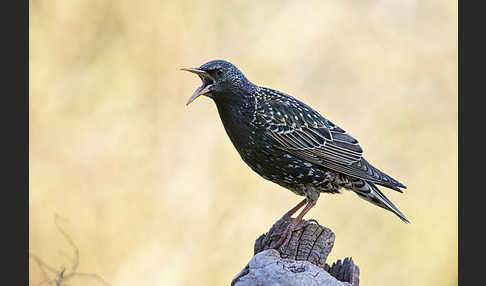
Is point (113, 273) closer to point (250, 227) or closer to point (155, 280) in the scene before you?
point (155, 280)

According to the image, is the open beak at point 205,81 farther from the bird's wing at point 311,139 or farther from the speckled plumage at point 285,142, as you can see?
the bird's wing at point 311,139

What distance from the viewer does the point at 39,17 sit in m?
9.05

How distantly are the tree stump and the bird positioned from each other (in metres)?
0.13

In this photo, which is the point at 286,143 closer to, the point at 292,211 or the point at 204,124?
the point at 292,211

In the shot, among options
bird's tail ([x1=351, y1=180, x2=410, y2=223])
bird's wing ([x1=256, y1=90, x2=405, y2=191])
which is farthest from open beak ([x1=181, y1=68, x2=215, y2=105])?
bird's tail ([x1=351, y1=180, x2=410, y2=223])

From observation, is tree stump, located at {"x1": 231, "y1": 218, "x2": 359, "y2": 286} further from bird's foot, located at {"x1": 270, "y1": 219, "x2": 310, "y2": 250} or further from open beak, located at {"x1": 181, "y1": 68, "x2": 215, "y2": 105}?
open beak, located at {"x1": 181, "y1": 68, "x2": 215, "y2": 105}

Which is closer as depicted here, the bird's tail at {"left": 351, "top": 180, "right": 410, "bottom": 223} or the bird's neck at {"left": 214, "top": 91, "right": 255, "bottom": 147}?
the bird's neck at {"left": 214, "top": 91, "right": 255, "bottom": 147}

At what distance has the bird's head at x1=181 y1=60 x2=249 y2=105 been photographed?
20.8 ft

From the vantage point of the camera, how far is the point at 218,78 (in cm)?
637

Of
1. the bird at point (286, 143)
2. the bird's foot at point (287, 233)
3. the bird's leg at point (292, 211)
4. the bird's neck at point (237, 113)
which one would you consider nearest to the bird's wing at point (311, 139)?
the bird at point (286, 143)

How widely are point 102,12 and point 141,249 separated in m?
3.23

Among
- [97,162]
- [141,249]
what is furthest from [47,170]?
[141,249]

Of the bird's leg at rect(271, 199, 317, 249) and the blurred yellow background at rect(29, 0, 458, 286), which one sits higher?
the blurred yellow background at rect(29, 0, 458, 286)

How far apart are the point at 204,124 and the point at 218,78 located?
2.60 meters
